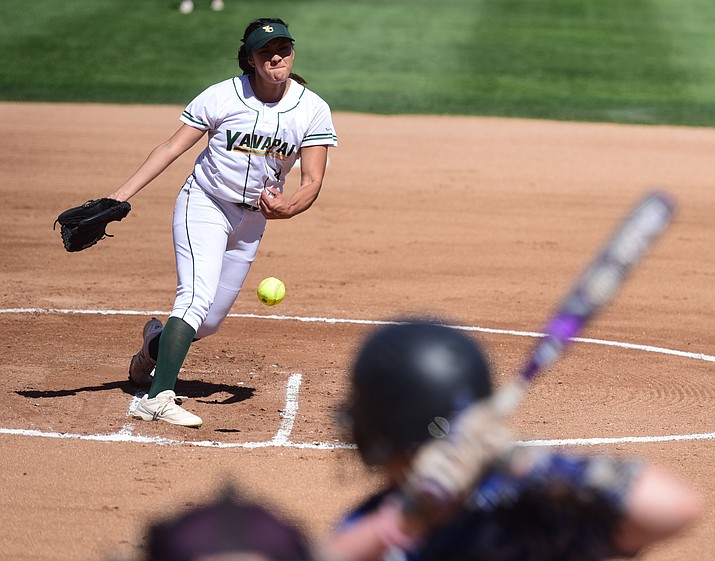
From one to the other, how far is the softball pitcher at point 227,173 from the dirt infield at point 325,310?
55 centimetres

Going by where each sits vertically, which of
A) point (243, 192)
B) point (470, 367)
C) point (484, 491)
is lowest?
point (243, 192)

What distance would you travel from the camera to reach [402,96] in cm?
1989

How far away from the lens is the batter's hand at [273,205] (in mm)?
6176

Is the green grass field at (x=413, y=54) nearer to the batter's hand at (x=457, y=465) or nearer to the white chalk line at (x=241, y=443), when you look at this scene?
A: the white chalk line at (x=241, y=443)

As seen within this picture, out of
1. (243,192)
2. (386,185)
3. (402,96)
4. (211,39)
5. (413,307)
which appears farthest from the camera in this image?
(211,39)

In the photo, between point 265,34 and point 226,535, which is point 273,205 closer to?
point 265,34

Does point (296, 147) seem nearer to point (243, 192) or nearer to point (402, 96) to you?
point (243, 192)

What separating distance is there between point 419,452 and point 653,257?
9677 mm

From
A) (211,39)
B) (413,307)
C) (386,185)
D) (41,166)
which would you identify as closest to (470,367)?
(413,307)

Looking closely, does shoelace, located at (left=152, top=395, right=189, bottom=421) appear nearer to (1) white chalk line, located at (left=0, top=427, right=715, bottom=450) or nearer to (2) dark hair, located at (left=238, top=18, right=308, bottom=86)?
(1) white chalk line, located at (left=0, top=427, right=715, bottom=450)

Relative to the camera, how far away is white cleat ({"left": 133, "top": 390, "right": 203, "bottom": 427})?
626 cm

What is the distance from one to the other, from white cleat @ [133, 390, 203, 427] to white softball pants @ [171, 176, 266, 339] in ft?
1.38

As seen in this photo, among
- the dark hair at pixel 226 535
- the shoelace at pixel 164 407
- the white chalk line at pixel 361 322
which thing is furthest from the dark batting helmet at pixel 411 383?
the white chalk line at pixel 361 322

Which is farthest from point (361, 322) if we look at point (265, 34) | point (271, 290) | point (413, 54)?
point (413, 54)
